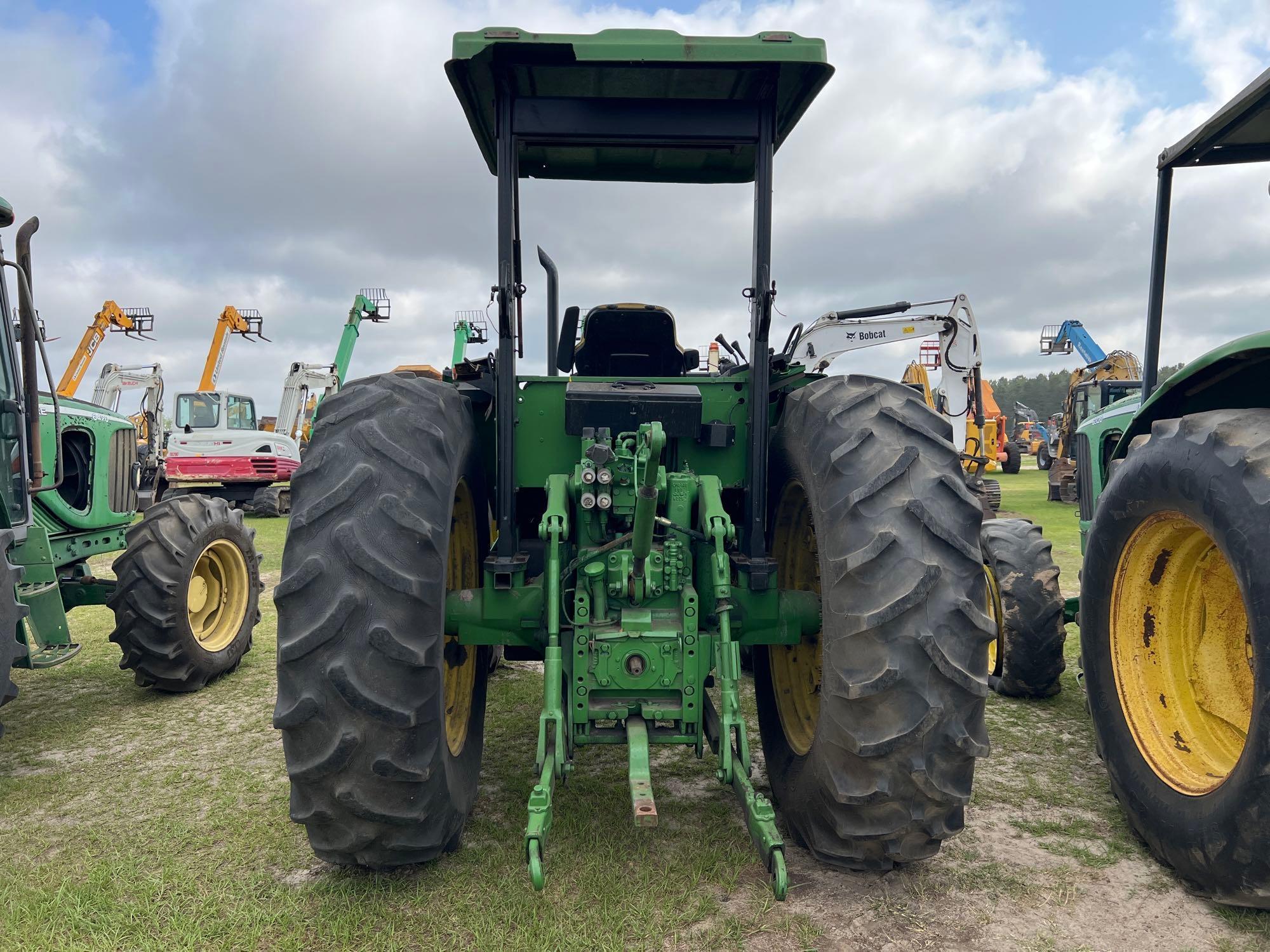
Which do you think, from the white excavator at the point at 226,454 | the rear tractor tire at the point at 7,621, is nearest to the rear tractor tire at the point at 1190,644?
the rear tractor tire at the point at 7,621

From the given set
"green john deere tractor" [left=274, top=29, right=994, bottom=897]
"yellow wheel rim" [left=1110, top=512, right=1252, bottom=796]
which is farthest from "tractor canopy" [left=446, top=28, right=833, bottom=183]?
"yellow wheel rim" [left=1110, top=512, right=1252, bottom=796]

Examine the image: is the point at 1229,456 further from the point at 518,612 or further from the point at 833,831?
the point at 518,612

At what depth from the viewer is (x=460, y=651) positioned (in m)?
3.47

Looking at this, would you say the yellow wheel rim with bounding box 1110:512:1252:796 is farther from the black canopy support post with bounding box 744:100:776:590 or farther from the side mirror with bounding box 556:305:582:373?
the side mirror with bounding box 556:305:582:373

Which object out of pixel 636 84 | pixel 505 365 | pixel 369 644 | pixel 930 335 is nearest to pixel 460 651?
pixel 369 644

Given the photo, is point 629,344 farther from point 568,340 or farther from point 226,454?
point 226,454

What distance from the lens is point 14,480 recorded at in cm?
456

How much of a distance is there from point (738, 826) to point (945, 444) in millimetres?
1647

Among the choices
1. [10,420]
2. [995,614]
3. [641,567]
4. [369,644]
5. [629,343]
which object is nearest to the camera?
[369,644]

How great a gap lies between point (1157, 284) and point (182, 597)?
18.6 feet

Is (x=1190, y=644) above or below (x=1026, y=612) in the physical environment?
above

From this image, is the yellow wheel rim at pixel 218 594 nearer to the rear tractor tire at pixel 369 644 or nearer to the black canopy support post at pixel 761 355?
the rear tractor tire at pixel 369 644

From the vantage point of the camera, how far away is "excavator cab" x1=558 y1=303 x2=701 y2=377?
434 cm

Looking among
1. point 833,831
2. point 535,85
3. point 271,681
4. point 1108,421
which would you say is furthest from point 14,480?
point 1108,421
